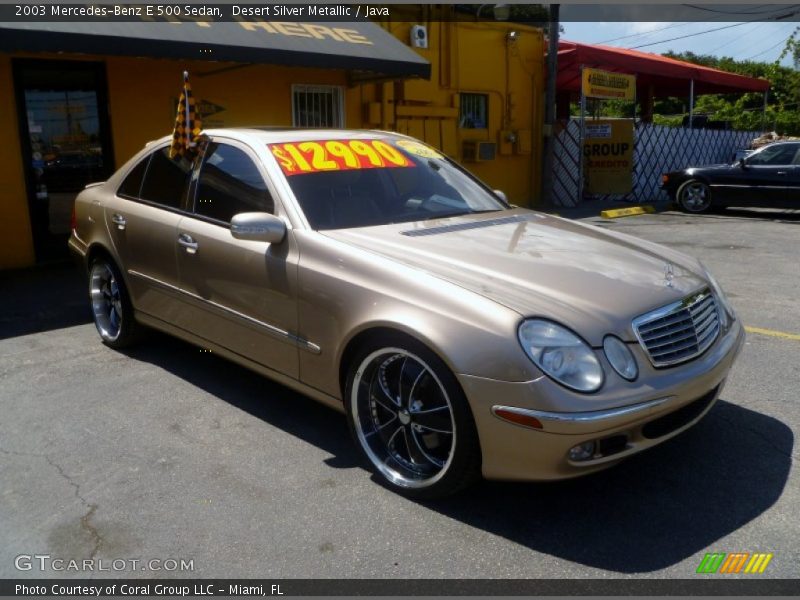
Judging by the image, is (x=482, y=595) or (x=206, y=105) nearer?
(x=482, y=595)

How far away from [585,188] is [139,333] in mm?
13403

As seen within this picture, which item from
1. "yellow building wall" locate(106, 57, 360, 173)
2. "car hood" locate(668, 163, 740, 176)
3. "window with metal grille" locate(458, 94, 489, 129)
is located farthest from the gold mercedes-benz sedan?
"car hood" locate(668, 163, 740, 176)

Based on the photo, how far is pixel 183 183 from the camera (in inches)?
183

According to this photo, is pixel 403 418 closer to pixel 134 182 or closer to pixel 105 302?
pixel 134 182

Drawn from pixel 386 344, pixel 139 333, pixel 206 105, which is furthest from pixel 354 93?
pixel 386 344

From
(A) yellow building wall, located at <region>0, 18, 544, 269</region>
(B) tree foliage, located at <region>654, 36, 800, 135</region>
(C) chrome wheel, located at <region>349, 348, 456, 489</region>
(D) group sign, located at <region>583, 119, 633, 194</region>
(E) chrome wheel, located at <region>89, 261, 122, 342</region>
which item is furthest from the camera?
(B) tree foliage, located at <region>654, 36, 800, 135</region>

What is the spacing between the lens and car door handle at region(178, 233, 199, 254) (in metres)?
4.30

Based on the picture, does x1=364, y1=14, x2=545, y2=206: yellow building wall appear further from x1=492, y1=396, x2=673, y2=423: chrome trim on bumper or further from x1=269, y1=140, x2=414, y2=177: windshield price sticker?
x1=492, y1=396, x2=673, y2=423: chrome trim on bumper

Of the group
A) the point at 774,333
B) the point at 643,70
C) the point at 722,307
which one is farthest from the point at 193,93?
the point at 643,70

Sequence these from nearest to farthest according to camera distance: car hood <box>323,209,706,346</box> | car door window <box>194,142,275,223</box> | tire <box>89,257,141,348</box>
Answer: car hood <box>323,209,706,346</box> < car door window <box>194,142,275,223</box> < tire <box>89,257,141,348</box>

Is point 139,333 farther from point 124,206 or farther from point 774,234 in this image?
point 774,234

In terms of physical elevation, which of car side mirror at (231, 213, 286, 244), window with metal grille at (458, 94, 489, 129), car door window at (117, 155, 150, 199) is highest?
window with metal grille at (458, 94, 489, 129)

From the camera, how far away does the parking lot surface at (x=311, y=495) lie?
9.32ft

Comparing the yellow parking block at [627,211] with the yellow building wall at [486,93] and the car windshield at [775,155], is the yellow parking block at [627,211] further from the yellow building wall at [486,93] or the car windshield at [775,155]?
the car windshield at [775,155]
